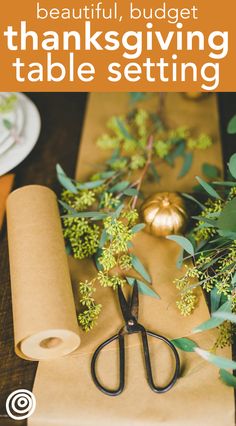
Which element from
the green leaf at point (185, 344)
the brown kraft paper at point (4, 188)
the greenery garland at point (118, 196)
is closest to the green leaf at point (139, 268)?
the greenery garland at point (118, 196)

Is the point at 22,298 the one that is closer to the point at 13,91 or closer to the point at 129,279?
the point at 129,279

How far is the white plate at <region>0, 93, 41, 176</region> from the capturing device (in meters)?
0.79

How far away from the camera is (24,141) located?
0.82m

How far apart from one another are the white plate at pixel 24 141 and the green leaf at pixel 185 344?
0.37 metres

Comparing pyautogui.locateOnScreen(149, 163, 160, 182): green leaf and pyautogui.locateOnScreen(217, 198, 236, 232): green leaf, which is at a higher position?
pyautogui.locateOnScreen(149, 163, 160, 182): green leaf

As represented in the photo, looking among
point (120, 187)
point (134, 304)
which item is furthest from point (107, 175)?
point (134, 304)

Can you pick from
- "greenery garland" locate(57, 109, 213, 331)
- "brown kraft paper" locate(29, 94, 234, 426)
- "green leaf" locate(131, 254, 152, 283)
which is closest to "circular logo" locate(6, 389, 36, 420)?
"brown kraft paper" locate(29, 94, 234, 426)

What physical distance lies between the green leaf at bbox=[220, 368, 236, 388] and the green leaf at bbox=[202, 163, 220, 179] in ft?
1.22

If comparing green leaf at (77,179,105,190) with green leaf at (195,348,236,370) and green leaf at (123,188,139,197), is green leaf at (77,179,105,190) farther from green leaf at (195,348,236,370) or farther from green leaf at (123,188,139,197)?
green leaf at (195,348,236,370)

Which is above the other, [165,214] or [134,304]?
[165,214]

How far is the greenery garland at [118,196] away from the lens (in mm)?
674

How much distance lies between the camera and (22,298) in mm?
587

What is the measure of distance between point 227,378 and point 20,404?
0.80 ft

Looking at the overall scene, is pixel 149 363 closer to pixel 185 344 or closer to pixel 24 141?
pixel 185 344
